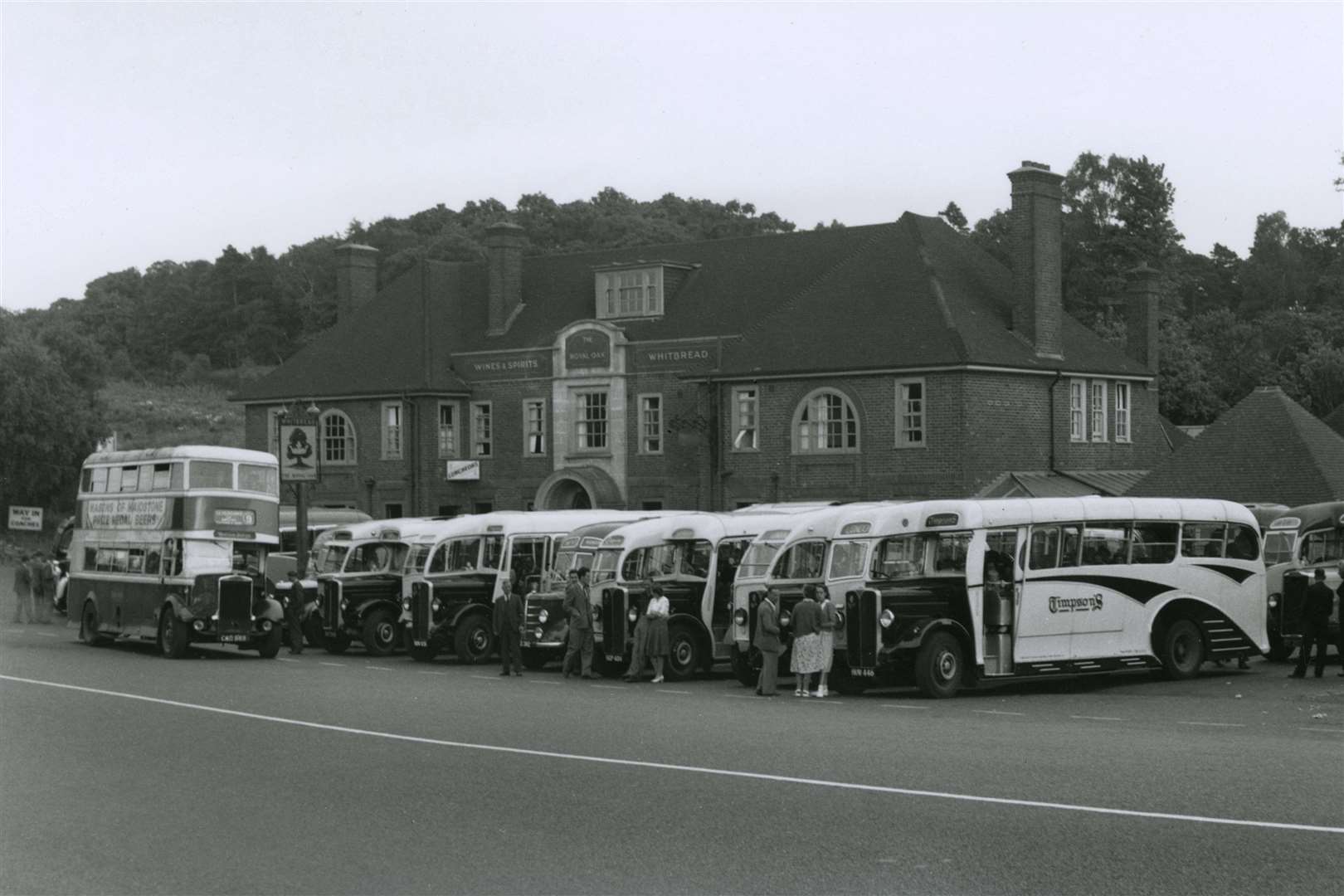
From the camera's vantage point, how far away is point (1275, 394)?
4169cm

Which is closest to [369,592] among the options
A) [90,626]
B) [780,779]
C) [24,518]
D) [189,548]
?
[189,548]

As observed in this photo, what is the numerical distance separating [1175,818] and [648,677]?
55.2 feet

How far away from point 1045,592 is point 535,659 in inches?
398

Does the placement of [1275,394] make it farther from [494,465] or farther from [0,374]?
[0,374]

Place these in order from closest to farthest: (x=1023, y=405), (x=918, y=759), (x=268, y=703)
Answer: (x=918, y=759) → (x=268, y=703) → (x=1023, y=405)

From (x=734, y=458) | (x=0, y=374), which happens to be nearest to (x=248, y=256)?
(x=0, y=374)

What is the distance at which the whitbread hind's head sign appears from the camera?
2226 inches

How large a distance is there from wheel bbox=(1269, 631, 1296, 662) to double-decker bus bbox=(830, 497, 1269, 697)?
8.29ft

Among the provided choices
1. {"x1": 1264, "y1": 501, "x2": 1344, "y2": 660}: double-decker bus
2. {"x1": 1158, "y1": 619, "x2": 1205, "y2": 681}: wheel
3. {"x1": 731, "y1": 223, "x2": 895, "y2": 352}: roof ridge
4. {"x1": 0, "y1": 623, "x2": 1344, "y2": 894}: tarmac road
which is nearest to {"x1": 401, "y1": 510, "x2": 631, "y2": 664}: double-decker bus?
{"x1": 0, "y1": 623, "x2": 1344, "y2": 894}: tarmac road

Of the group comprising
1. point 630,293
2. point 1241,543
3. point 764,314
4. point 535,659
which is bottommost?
point 535,659

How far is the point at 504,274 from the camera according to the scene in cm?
5856

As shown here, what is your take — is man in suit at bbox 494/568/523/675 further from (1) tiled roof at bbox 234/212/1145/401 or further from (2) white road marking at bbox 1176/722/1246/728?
(1) tiled roof at bbox 234/212/1145/401

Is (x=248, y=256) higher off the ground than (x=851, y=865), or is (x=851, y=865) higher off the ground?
(x=248, y=256)

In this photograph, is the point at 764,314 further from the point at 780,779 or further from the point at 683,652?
the point at 780,779
